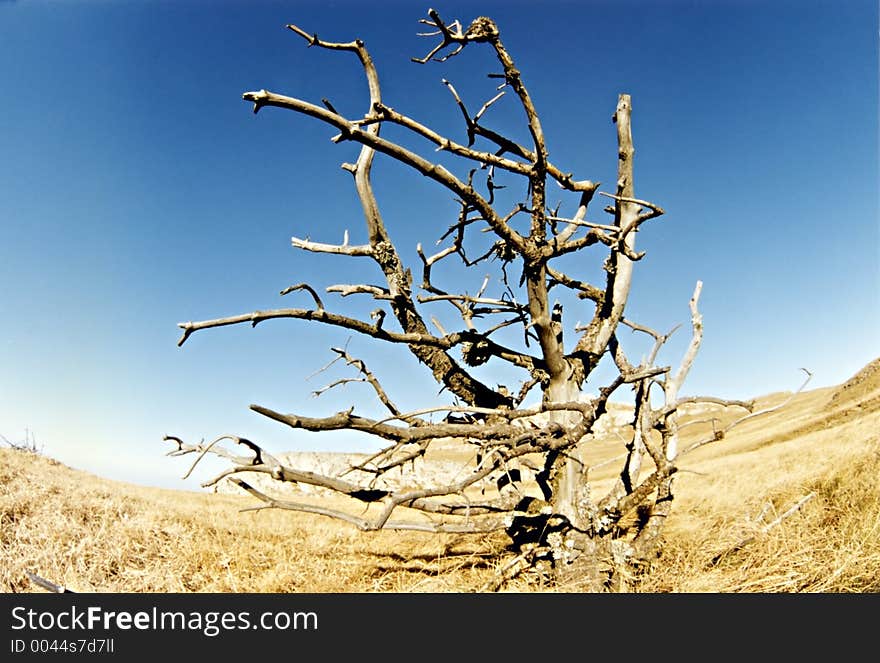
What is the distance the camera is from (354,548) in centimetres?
653

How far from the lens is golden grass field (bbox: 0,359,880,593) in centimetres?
497

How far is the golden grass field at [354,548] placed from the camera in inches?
196

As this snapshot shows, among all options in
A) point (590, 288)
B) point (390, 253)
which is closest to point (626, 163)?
point (590, 288)

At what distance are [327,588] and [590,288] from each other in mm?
4241

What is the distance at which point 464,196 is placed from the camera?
15.3ft

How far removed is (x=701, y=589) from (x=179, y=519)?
6.13m

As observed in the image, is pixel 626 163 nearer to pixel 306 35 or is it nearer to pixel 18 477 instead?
pixel 306 35

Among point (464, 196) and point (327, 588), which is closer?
point (464, 196)

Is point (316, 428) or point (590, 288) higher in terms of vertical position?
point (590, 288)

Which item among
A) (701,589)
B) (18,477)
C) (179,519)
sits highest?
(18,477)

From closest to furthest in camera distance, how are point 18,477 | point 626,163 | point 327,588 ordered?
point 327,588
point 626,163
point 18,477
